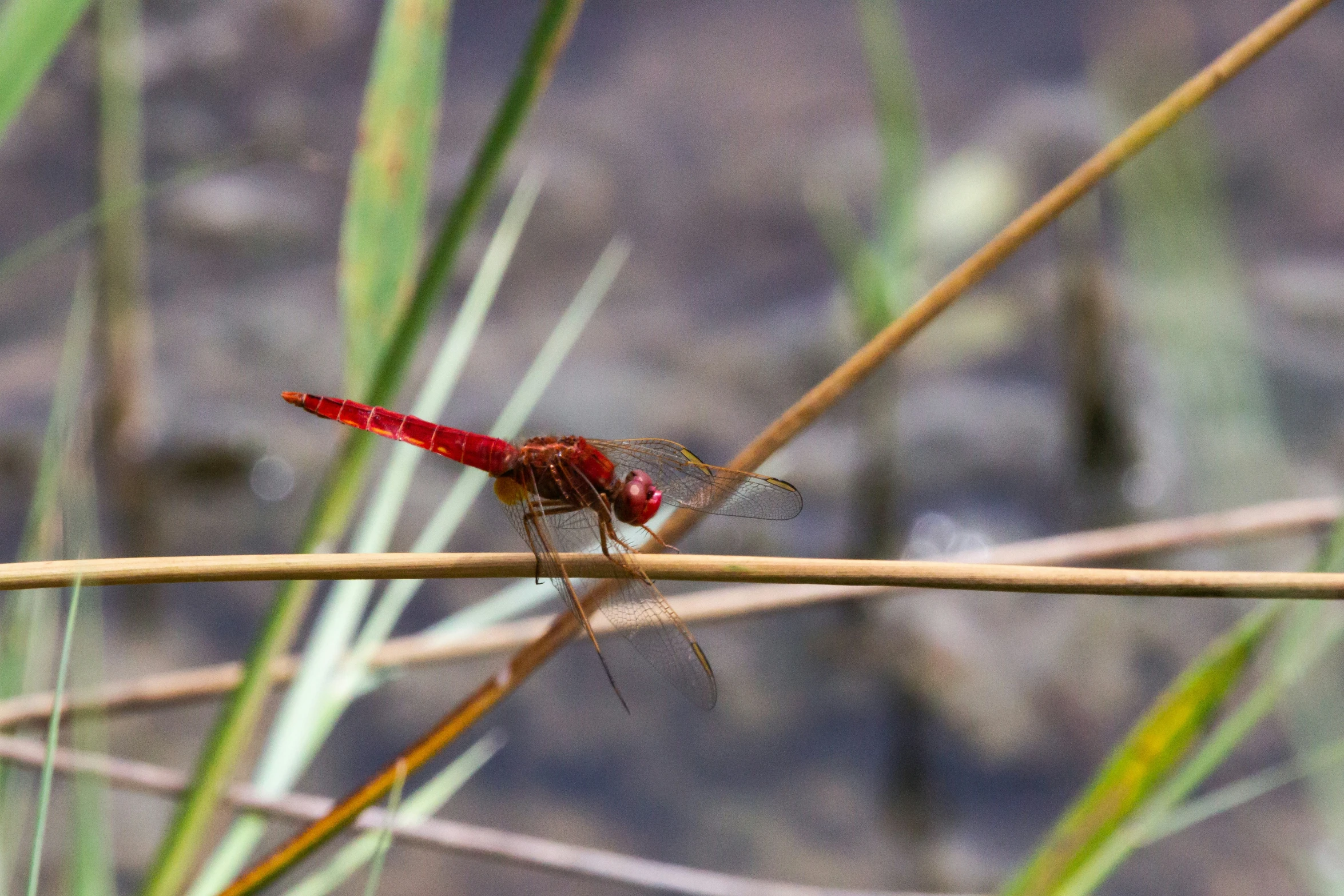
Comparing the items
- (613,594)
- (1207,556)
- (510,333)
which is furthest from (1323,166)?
(613,594)

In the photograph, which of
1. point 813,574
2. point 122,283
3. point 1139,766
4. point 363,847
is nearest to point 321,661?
point 363,847

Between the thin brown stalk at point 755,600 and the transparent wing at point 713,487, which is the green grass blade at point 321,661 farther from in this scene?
the transparent wing at point 713,487

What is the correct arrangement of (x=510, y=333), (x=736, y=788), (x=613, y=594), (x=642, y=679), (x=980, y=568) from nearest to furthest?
(x=980, y=568)
(x=613, y=594)
(x=736, y=788)
(x=642, y=679)
(x=510, y=333)

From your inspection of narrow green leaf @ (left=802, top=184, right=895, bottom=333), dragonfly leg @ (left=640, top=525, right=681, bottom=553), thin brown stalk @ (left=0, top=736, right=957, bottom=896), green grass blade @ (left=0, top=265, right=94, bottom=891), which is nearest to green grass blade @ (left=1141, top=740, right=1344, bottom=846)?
thin brown stalk @ (left=0, top=736, right=957, bottom=896)

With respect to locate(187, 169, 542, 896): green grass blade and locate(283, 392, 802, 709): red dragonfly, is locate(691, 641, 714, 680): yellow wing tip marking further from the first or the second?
locate(187, 169, 542, 896): green grass blade

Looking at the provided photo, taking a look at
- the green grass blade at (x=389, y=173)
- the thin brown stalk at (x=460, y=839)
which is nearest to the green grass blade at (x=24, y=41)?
the green grass blade at (x=389, y=173)

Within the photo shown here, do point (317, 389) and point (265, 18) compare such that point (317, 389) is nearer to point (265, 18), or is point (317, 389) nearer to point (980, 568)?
point (265, 18)
